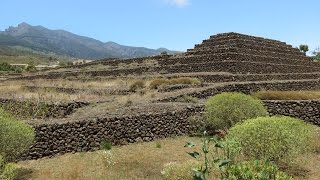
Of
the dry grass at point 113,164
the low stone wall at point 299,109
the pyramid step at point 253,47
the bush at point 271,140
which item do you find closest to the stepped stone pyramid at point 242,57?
the pyramid step at point 253,47

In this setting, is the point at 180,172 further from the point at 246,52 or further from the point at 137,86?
the point at 246,52

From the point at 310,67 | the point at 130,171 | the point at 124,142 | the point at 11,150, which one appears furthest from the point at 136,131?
the point at 310,67

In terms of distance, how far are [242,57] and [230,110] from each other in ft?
81.7

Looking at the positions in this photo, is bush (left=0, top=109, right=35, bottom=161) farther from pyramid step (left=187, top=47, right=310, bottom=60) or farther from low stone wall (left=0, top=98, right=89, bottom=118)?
pyramid step (left=187, top=47, right=310, bottom=60)

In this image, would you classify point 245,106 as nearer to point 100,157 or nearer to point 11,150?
point 100,157

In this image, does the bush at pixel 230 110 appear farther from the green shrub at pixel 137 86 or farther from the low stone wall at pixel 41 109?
the green shrub at pixel 137 86

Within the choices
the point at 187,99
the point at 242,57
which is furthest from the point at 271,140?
the point at 242,57

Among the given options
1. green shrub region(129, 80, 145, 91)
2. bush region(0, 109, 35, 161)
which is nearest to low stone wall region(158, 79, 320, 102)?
green shrub region(129, 80, 145, 91)

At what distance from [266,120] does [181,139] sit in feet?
19.1

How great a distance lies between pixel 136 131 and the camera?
60.6 feet

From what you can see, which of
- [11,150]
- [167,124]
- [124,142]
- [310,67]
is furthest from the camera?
[310,67]

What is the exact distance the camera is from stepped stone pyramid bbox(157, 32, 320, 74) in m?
42.2

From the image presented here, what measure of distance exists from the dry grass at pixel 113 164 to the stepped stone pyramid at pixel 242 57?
2530 cm

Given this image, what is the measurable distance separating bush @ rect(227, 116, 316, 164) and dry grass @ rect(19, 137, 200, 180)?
8.02 feet
